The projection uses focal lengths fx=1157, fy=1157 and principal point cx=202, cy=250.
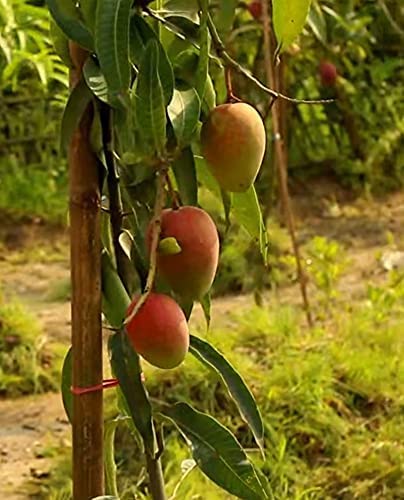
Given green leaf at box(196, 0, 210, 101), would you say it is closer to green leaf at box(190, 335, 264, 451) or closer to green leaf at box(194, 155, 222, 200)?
green leaf at box(194, 155, 222, 200)

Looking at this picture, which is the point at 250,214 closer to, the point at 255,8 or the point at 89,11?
the point at 89,11

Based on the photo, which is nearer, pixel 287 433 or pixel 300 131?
pixel 287 433

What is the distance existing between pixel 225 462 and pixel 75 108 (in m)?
0.39

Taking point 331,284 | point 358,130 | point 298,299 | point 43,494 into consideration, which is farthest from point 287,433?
point 358,130

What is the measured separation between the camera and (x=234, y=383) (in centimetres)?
122

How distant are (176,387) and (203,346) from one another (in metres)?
1.32

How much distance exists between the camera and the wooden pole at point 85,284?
1.12 metres

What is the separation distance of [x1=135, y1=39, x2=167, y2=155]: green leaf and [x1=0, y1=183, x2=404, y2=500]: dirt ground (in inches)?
54.9

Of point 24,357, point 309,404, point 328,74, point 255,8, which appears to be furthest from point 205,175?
point 328,74

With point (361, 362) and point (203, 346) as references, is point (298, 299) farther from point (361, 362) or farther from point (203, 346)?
point (203, 346)

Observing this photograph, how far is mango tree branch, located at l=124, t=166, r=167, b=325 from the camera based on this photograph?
997 mm

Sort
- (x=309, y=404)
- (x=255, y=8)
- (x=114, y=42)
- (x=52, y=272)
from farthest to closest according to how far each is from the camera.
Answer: (x=52, y=272)
(x=255, y=8)
(x=309, y=404)
(x=114, y=42)

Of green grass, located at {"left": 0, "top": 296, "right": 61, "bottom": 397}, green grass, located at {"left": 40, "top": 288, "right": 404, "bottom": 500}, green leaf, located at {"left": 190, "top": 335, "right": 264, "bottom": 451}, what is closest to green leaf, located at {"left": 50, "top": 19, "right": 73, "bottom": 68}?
green leaf, located at {"left": 190, "top": 335, "right": 264, "bottom": 451}

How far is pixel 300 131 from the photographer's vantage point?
5008mm
